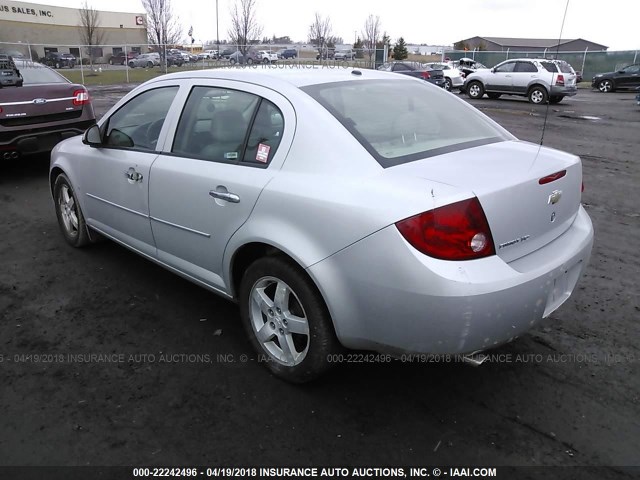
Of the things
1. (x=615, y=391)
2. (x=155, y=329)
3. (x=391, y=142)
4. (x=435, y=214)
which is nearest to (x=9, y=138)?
(x=155, y=329)

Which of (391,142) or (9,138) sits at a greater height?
(391,142)

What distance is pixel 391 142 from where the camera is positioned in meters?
Result: 2.86

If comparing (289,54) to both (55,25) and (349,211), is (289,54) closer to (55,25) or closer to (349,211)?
(55,25)

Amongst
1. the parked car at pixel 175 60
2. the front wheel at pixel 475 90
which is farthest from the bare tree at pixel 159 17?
the front wheel at pixel 475 90

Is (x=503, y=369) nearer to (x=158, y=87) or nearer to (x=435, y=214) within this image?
(x=435, y=214)

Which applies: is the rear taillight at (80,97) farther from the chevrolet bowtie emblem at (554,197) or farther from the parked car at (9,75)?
the chevrolet bowtie emblem at (554,197)

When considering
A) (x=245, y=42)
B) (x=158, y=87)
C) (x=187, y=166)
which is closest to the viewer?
(x=187, y=166)

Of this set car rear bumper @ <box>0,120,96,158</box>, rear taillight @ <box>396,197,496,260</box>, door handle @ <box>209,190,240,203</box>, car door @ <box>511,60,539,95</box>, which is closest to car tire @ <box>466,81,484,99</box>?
car door @ <box>511,60,539,95</box>

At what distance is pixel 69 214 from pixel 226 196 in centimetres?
269

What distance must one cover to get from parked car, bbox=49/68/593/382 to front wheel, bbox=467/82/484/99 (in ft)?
69.1

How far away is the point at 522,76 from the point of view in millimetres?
21281

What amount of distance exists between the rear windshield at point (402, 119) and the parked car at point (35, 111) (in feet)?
18.3

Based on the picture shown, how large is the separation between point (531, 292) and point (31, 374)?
279 cm

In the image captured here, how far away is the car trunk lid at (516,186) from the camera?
7.94 feet
